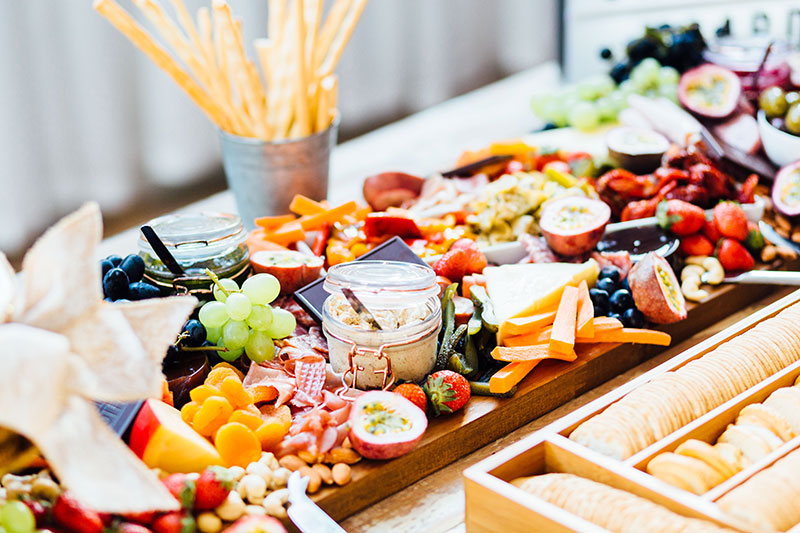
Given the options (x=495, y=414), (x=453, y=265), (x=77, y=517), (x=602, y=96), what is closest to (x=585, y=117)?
(x=602, y=96)

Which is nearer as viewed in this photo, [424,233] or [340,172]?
[424,233]

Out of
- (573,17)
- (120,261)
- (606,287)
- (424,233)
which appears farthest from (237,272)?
(573,17)

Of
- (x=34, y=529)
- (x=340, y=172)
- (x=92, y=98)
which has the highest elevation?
(x=92, y=98)

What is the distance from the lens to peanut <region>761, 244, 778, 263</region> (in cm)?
166

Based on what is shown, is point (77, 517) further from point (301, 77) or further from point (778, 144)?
point (778, 144)

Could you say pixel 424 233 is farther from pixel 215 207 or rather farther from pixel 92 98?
pixel 92 98

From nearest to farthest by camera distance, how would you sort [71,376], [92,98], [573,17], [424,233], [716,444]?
1. [71,376]
2. [716,444]
3. [424,233]
4. [92,98]
5. [573,17]

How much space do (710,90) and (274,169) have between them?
124cm

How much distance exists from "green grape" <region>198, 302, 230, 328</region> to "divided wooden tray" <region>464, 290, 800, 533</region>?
50 cm

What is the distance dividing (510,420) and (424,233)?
0.51 meters

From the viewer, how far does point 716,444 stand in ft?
3.42

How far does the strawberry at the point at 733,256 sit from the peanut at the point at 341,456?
0.91 meters

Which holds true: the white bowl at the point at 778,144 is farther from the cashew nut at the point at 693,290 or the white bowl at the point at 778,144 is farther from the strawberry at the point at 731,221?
the cashew nut at the point at 693,290

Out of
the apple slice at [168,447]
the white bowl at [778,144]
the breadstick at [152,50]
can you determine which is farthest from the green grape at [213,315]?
the white bowl at [778,144]
